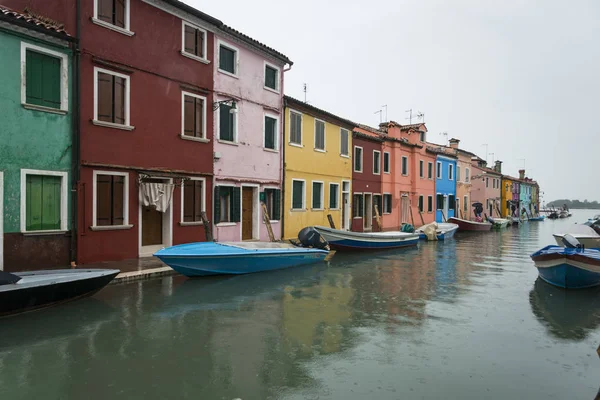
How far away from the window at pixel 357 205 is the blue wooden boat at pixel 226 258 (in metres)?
11.5

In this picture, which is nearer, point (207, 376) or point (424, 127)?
point (207, 376)

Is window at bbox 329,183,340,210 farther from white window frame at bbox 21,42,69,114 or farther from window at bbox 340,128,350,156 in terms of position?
white window frame at bbox 21,42,69,114

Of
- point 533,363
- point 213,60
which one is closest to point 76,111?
point 213,60

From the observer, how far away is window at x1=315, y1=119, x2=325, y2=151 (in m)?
21.6

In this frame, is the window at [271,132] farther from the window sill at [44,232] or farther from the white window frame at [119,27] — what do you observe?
the window sill at [44,232]

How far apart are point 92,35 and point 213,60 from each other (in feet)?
15.2

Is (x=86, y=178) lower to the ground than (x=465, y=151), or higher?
lower

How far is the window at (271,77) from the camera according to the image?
1833 centimetres

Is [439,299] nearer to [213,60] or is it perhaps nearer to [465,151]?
[213,60]

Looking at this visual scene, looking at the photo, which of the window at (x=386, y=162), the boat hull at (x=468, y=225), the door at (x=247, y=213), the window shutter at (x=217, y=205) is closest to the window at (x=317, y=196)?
the door at (x=247, y=213)

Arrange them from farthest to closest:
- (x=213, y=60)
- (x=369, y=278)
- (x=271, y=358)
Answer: (x=213, y=60) < (x=369, y=278) < (x=271, y=358)

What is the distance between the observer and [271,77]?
61.2 feet

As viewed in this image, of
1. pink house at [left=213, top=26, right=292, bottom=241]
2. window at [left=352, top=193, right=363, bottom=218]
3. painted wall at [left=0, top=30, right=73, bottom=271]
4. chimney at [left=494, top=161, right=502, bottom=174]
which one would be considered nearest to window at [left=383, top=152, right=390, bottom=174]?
window at [left=352, top=193, right=363, bottom=218]

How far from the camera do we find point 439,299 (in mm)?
10133
